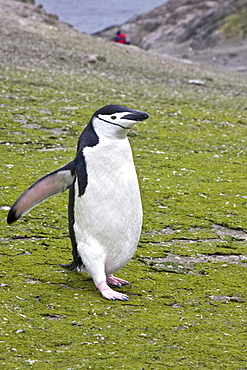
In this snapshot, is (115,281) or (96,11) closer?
(115,281)

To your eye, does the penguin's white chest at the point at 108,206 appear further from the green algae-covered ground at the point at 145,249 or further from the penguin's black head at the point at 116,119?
the green algae-covered ground at the point at 145,249

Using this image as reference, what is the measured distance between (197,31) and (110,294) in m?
49.4

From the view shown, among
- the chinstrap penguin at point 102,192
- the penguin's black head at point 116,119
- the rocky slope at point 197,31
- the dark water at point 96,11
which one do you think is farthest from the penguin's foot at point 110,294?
the dark water at point 96,11

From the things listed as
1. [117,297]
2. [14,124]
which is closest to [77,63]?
[14,124]

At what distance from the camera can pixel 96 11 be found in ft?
415

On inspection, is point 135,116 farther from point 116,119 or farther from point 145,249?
point 145,249

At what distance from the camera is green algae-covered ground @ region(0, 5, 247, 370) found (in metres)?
4.28

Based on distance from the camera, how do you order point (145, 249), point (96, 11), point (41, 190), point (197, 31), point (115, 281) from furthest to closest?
point (96, 11) < point (197, 31) < point (145, 249) < point (115, 281) < point (41, 190)

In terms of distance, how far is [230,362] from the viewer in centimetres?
414

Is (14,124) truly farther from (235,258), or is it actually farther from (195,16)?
(195,16)

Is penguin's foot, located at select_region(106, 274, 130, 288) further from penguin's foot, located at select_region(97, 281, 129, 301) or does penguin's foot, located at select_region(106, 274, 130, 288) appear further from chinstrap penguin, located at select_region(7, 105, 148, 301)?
penguin's foot, located at select_region(97, 281, 129, 301)

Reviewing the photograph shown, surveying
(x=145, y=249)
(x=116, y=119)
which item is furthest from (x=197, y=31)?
(x=116, y=119)

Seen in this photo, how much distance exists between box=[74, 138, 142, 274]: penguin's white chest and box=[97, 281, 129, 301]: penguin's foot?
27 centimetres

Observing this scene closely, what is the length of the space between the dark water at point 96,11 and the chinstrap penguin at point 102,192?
8385 centimetres
